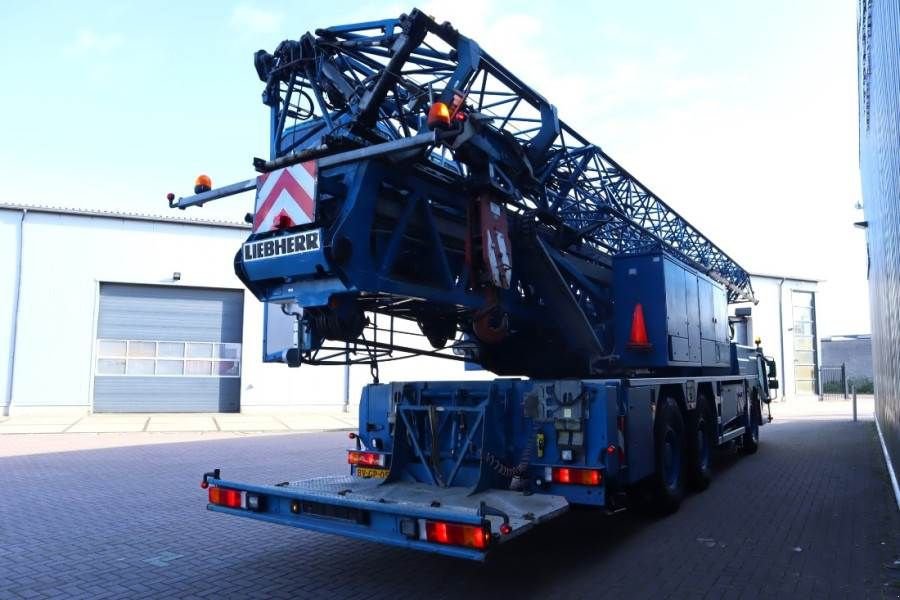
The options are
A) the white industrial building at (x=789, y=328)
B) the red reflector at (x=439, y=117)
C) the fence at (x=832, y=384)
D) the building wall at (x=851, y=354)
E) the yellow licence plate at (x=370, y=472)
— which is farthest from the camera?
the building wall at (x=851, y=354)

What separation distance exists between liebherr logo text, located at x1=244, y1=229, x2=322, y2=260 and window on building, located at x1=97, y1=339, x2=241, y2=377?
1794 cm

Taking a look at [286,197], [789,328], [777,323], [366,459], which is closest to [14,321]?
[366,459]

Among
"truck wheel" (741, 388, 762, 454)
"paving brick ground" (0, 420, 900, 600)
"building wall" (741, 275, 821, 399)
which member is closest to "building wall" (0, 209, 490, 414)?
"truck wheel" (741, 388, 762, 454)

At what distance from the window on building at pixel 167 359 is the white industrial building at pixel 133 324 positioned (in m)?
0.03

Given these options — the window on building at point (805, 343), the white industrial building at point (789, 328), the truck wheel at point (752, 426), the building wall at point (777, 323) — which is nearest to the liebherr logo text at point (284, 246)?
the truck wheel at point (752, 426)

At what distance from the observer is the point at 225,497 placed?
5391 mm

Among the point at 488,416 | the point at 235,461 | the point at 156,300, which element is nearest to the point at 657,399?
the point at 488,416

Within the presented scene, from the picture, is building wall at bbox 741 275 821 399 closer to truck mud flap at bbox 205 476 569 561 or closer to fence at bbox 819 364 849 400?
fence at bbox 819 364 849 400

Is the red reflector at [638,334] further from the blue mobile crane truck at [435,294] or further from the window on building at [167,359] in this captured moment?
the window on building at [167,359]

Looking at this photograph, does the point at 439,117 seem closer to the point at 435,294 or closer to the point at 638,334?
the point at 435,294

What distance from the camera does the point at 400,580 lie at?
5.28 meters

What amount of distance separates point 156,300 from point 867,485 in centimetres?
1983

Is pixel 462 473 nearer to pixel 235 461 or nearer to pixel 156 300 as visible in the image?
pixel 235 461

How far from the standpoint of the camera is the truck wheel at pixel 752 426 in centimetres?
1245
